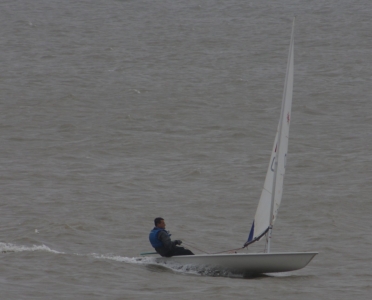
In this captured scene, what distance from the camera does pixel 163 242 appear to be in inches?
505

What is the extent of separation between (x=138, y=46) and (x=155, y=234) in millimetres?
28560

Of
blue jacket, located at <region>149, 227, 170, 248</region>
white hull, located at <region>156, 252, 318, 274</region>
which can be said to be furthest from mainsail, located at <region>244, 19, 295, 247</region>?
blue jacket, located at <region>149, 227, 170, 248</region>

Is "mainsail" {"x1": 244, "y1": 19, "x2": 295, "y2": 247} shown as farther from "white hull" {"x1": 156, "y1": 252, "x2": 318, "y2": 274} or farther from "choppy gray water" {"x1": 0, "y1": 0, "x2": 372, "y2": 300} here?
"choppy gray water" {"x1": 0, "y1": 0, "x2": 372, "y2": 300}

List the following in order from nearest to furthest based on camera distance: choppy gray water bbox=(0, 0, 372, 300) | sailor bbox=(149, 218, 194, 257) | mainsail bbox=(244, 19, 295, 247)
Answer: mainsail bbox=(244, 19, 295, 247), sailor bbox=(149, 218, 194, 257), choppy gray water bbox=(0, 0, 372, 300)

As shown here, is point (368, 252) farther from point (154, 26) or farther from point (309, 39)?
point (154, 26)

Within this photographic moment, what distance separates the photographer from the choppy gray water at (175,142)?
13133 millimetres

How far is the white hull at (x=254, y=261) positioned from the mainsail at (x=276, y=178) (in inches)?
14.1

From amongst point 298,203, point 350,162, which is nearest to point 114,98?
point 350,162

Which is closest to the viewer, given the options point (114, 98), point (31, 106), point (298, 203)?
point (298, 203)

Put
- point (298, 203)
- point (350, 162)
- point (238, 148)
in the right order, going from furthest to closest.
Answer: point (238, 148), point (350, 162), point (298, 203)

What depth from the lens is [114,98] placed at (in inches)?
1222

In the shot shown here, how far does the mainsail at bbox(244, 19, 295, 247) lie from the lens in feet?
Result: 40.7

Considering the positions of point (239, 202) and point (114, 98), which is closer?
point (239, 202)

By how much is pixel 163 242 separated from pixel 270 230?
1640 mm
